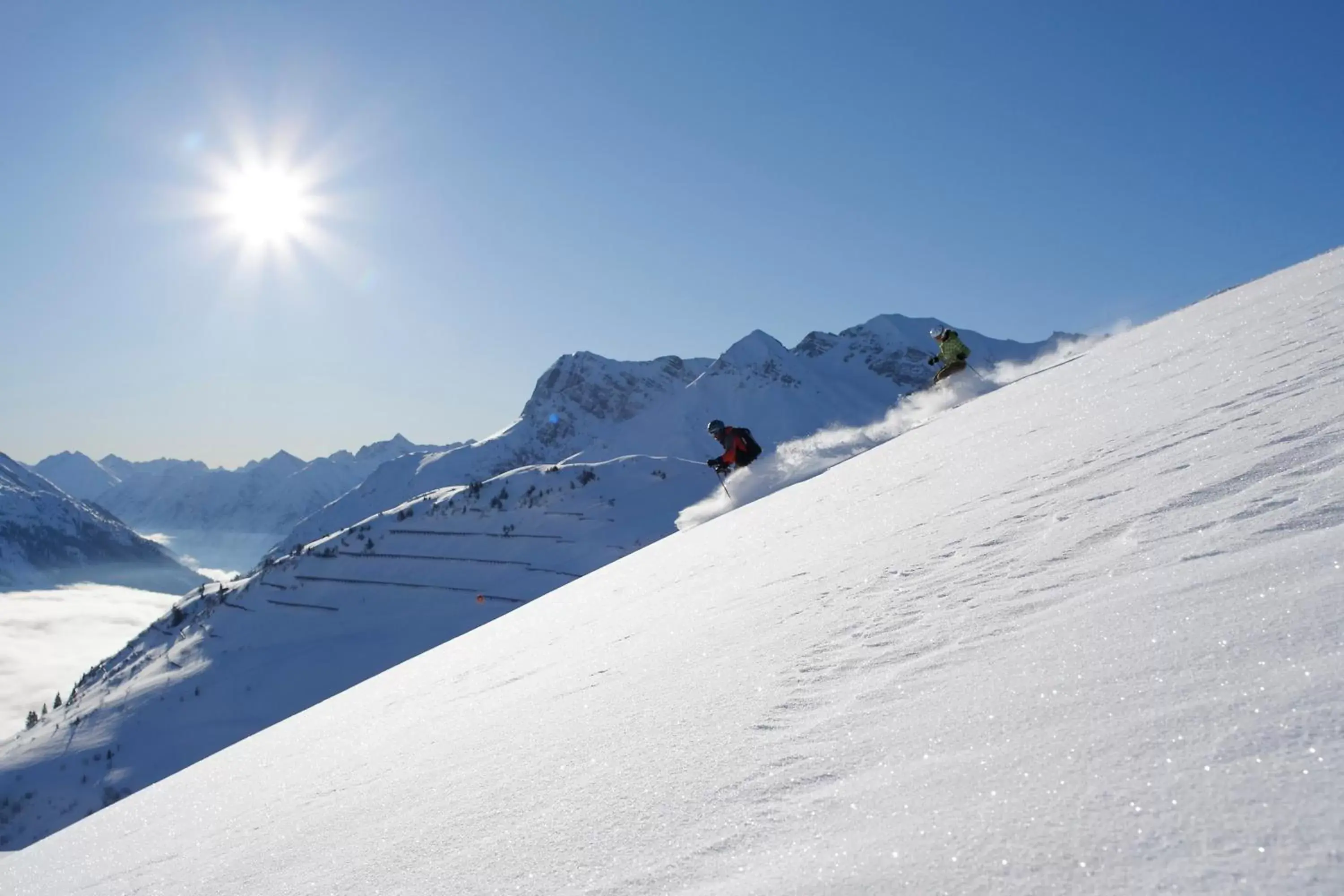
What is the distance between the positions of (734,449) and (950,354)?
522cm

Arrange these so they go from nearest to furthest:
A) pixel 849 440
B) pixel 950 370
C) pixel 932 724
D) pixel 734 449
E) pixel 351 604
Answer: pixel 932 724
pixel 950 370
pixel 849 440
pixel 734 449
pixel 351 604

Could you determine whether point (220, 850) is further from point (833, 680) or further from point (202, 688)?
point (202, 688)

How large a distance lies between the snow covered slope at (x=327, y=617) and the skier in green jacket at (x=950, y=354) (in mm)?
Result: 25645

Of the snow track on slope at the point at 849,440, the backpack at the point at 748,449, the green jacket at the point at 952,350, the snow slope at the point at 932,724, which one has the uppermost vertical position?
the green jacket at the point at 952,350

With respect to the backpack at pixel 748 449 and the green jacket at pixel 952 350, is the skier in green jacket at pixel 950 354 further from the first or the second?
the backpack at pixel 748 449

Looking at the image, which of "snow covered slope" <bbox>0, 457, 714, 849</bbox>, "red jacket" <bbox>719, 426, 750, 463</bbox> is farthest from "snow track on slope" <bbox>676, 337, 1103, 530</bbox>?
"snow covered slope" <bbox>0, 457, 714, 849</bbox>

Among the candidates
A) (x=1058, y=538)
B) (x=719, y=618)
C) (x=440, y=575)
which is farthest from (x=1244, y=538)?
(x=440, y=575)

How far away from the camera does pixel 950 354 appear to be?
16.3 meters

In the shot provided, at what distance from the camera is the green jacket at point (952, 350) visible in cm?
1603

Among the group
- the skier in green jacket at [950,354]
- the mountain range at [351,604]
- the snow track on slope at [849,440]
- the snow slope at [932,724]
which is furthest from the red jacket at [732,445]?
the mountain range at [351,604]

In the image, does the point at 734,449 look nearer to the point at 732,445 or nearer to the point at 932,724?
the point at 732,445

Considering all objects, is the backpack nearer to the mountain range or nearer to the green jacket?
the green jacket

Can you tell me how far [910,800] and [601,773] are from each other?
3.94ft

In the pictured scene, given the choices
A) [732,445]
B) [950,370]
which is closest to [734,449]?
[732,445]
